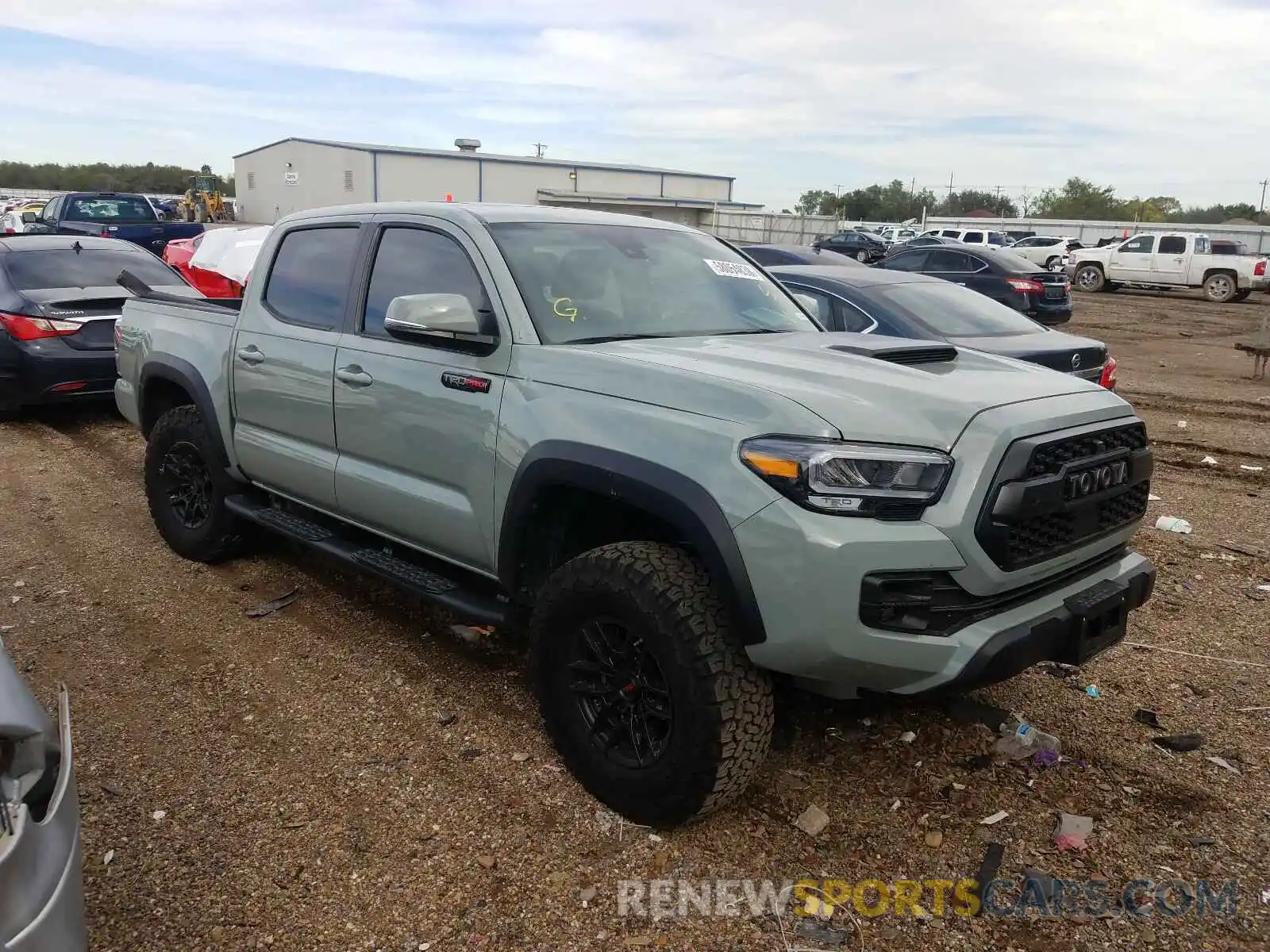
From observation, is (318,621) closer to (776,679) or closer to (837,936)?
(776,679)

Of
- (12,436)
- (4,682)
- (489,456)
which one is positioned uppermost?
(489,456)

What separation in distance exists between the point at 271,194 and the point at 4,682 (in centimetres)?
5305

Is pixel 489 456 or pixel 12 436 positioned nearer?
pixel 489 456

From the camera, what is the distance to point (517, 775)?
3.31 meters

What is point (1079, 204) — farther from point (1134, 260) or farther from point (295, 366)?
point (295, 366)

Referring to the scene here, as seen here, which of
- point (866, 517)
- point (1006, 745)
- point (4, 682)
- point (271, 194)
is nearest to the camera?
point (4, 682)

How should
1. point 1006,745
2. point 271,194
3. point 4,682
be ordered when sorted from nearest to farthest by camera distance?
point 4,682 → point 1006,745 → point 271,194

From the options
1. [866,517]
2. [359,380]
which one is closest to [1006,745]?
[866,517]

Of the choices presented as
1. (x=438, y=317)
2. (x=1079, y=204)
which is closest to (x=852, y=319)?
(x=438, y=317)

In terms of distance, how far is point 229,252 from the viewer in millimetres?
11930

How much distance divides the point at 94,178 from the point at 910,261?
93.1 m

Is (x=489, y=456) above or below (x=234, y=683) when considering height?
above

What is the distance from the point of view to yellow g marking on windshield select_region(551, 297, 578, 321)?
3500mm

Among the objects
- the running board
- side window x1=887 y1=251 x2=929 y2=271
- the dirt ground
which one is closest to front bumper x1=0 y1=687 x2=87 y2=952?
the dirt ground
